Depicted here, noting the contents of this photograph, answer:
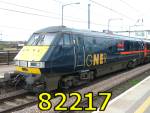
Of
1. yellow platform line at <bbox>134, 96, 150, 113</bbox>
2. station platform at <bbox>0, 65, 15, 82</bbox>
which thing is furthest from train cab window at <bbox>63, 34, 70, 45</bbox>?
yellow platform line at <bbox>134, 96, 150, 113</bbox>

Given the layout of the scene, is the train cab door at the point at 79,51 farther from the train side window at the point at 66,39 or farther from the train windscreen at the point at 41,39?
the train windscreen at the point at 41,39

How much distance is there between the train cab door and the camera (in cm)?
1296

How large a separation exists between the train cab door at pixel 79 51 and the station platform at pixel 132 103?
10.00ft

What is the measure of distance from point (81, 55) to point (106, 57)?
3.64m

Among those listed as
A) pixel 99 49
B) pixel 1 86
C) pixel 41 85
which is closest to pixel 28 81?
pixel 41 85

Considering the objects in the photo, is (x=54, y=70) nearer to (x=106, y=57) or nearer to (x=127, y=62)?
(x=106, y=57)

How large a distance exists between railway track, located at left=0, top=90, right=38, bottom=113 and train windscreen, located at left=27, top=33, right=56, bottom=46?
88.6 inches

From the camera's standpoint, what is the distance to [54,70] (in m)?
11.5

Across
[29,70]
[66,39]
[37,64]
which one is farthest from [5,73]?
[66,39]

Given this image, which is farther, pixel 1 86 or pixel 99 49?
pixel 99 49

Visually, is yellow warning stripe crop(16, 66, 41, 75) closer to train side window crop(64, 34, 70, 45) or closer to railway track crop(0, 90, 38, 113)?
railway track crop(0, 90, 38, 113)

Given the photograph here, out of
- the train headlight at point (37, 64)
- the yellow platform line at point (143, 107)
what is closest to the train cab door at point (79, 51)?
the train headlight at point (37, 64)

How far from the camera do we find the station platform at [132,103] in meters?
8.20

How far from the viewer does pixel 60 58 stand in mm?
11766
